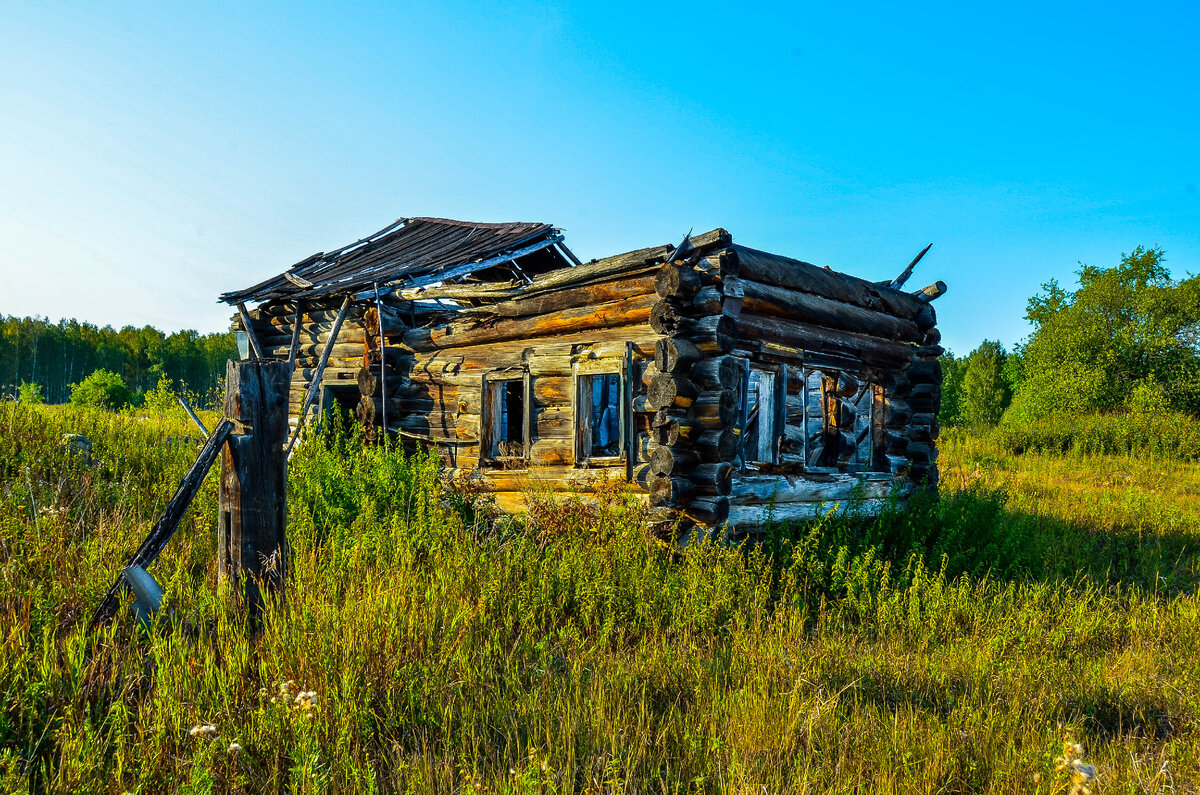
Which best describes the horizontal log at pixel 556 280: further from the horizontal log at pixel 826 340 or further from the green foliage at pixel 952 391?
the green foliage at pixel 952 391

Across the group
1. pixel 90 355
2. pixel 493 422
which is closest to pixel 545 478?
pixel 493 422

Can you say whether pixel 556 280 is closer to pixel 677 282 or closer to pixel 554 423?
pixel 554 423

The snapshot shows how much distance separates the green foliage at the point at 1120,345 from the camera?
27.1 m

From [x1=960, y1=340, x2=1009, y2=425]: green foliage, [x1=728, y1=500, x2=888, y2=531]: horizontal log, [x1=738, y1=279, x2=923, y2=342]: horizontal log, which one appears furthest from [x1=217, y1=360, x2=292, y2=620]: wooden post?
[x1=960, y1=340, x2=1009, y2=425]: green foliage

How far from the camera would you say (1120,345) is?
92.9 feet

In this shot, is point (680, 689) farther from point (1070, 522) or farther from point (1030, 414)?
point (1030, 414)

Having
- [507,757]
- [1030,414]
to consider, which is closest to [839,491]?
[507,757]

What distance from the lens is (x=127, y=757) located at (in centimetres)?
291

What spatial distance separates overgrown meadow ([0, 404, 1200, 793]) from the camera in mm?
2986

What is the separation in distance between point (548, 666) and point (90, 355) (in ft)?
259

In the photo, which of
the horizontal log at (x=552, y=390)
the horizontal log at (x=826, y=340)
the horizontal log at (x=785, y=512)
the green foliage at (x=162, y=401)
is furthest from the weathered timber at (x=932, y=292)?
the green foliage at (x=162, y=401)

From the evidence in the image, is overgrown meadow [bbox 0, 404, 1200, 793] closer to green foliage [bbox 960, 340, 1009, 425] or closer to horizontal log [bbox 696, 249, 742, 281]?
horizontal log [bbox 696, 249, 742, 281]

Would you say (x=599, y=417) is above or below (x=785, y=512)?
above

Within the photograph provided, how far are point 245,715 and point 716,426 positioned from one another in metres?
5.13
